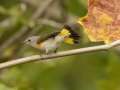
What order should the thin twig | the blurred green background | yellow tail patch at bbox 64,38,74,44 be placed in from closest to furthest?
yellow tail patch at bbox 64,38,74,44
the blurred green background
the thin twig

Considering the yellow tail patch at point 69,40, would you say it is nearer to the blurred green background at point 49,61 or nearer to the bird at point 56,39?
the bird at point 56,39

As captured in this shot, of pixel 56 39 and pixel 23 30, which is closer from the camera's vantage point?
pixel 56 39

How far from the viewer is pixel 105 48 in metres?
1.02

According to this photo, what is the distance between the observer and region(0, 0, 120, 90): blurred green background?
1687 millimetres

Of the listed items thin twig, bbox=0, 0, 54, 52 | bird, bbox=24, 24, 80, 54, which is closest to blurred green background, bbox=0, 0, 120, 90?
thin twig, bbox=0, 0, 54, 52

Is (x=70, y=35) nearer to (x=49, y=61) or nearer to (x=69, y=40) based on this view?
(x=69, y=40)

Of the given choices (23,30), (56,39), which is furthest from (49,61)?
(56,39)

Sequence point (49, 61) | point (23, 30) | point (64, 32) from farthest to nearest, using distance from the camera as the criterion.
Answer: point (23, 30) < point (49, 61) < point (64, 32)

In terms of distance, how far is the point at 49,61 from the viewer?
6.12 feet

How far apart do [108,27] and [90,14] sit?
5cm

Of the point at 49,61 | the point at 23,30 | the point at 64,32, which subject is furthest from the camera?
the point at 23,30

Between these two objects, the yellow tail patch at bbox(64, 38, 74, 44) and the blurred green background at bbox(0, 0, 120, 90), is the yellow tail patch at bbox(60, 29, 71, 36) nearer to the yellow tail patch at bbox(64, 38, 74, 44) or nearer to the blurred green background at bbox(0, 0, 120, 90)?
the yellow tail patch at bbox(64, 38, 74, 44)

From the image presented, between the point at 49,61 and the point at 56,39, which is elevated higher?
the point at 56,39

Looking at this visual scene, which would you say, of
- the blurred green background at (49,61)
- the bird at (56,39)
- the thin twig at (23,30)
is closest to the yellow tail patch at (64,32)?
the bird at (56,39)
